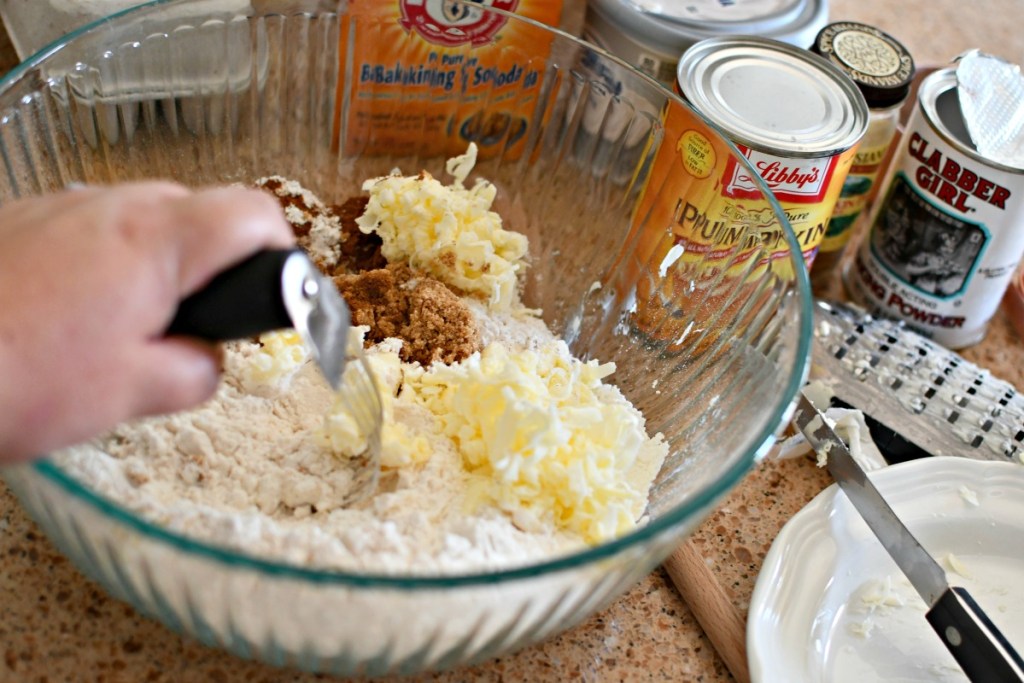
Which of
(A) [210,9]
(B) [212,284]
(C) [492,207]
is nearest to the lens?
(B) [212,284]

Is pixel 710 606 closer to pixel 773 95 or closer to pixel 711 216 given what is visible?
pixel 711 216

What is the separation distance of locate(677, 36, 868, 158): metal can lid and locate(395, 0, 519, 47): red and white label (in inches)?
7.1

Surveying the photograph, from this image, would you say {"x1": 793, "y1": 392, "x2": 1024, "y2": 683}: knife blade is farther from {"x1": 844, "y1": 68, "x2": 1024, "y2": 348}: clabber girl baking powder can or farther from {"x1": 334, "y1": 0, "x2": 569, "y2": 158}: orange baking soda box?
{"x1": 334, "y1": 0, "x2": 569, "y2": 158}: orange baking soda box

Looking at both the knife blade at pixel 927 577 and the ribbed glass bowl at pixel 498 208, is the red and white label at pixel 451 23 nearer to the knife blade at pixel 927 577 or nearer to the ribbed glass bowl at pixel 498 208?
the ribbed glass bowl at pixel 498 208

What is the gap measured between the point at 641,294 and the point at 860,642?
34cm

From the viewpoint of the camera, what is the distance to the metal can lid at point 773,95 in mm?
806

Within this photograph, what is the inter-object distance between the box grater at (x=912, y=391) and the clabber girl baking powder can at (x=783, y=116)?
0.11 metres

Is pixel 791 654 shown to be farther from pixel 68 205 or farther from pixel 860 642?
pixel 68 205

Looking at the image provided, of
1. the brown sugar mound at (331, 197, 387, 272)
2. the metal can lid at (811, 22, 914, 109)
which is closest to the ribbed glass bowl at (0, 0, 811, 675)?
the brown sugar mound at (331, 197, 387, 272)

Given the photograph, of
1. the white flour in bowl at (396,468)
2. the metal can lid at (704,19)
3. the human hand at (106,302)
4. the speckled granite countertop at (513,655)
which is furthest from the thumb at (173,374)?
the metal can lid at (704,19)

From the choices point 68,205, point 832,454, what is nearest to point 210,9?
point 68,205

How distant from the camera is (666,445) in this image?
78 cm

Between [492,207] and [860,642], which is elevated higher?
[492,207]

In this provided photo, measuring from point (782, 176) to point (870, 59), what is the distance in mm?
241
